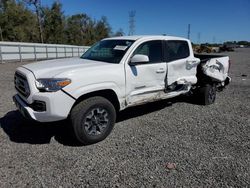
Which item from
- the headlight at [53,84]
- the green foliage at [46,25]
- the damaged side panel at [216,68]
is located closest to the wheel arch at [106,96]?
the headlight at [53,84]

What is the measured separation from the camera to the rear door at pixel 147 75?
12.6 feet

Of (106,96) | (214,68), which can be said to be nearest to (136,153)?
(106,96)

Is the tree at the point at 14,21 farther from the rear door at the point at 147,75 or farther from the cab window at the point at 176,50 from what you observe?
the rear door at the point at 147,75

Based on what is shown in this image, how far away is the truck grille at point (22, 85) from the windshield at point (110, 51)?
4.67 ft

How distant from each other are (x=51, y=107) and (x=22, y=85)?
84 cm

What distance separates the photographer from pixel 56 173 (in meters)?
2.73

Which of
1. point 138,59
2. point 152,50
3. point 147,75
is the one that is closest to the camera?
point 138,59

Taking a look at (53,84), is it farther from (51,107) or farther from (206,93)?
(206,93)

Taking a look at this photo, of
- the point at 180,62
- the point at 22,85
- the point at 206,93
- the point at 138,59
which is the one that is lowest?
the point at 206,93

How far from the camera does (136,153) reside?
325 cm

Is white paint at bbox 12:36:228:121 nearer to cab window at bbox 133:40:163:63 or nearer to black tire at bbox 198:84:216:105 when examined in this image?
cab window at bbox 133:40:163:63

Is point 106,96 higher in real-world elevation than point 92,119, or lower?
higher

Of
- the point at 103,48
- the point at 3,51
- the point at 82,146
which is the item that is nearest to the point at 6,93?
the point at 103,48

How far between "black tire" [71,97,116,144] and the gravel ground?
0.16 metres
